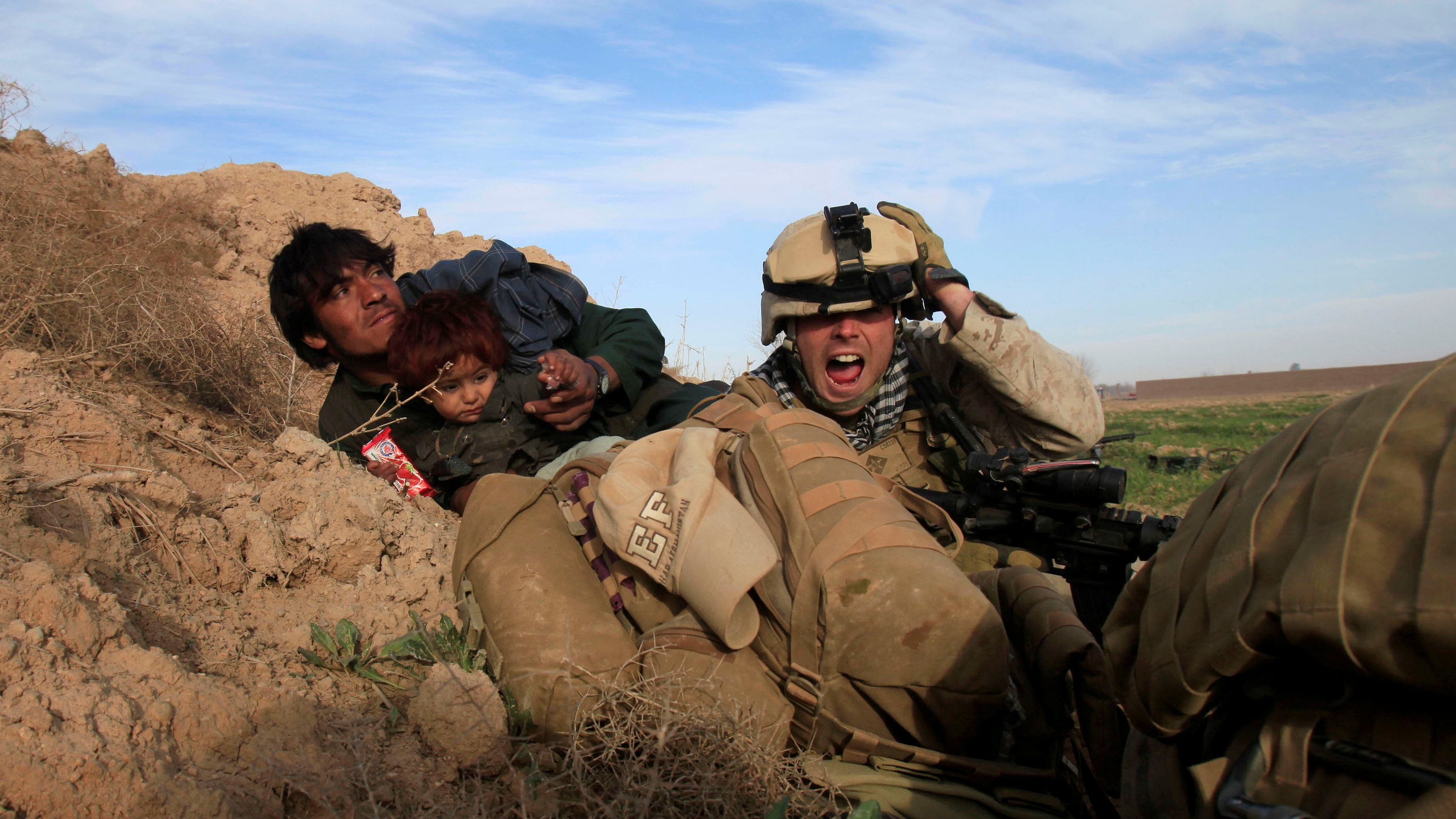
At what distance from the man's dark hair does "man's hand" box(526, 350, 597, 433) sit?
85 centimetres

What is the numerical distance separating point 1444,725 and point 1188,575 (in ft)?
1.02

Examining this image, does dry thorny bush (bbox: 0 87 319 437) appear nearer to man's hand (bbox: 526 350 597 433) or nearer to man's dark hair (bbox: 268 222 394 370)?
man's dark hair (bbox: 268 222 394 370)

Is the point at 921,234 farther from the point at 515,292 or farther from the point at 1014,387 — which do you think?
the point at 515,292

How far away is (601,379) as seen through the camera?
3385 millimetres

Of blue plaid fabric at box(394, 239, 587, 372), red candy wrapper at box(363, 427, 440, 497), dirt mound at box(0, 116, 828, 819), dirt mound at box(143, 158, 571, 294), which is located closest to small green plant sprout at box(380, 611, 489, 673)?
dirt mound at box(0, 116, 828, 819)

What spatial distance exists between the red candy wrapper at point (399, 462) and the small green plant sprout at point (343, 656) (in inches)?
45.1

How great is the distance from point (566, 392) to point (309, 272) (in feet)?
3.53

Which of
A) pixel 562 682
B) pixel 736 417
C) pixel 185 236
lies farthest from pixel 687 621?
pixel 185 236

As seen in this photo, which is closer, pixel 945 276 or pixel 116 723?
pixel 116 723

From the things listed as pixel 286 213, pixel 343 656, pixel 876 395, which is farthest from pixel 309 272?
pixel 286 213

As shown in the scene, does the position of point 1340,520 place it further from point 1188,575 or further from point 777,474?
point 777,474

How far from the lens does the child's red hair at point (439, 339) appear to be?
10.2ft

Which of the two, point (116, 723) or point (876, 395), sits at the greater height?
point (876, 395)

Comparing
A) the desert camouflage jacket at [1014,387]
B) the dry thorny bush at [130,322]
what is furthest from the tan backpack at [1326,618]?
the dry thorny bush at [130,322]
